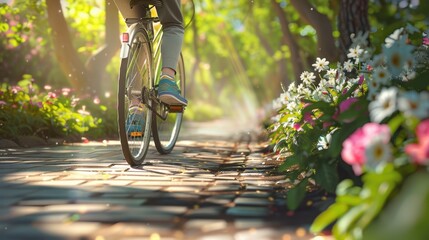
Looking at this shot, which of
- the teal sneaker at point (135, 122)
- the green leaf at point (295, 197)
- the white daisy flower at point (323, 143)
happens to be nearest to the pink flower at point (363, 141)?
the green leaf at point (295, 197)

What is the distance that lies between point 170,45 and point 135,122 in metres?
0.69

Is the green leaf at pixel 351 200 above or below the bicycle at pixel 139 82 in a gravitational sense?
below

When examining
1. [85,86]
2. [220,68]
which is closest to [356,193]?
[85,86]

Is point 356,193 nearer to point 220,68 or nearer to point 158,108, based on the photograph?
point 158,108

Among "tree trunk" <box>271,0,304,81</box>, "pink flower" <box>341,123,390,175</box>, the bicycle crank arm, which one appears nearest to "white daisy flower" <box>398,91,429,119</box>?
"pink flower" <box>341,123,390,175</box>

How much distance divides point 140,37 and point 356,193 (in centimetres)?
294

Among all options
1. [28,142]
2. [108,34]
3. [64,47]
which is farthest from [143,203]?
[108,34]

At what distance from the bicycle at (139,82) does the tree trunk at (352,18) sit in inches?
119

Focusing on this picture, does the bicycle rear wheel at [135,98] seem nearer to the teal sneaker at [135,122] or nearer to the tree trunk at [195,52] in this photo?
the teal sneaker at [135,122]

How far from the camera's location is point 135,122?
15.9 ft

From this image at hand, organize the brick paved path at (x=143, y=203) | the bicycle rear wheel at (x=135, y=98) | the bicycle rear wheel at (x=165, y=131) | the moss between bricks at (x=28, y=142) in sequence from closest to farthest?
the brick paved path at (x=143, y=203)
the bicycle rear wheel at (x=135, y=98)
the bicycle rear wheel at (x=165, y=131)
the moss between bricks at (x=28, y=142)

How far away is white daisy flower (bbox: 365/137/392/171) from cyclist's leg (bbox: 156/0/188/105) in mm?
2998

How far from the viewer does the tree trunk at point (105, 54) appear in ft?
37.9

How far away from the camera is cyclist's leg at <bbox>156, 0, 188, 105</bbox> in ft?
15.9
